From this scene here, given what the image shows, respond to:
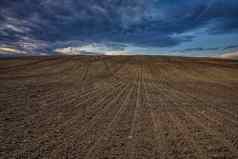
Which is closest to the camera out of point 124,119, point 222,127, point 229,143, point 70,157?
point 70,157

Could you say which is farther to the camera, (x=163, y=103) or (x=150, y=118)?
(x=163, y=103)

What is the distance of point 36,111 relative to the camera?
742 cm

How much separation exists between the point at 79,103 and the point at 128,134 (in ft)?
13.3

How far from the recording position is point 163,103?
9398 millimetres

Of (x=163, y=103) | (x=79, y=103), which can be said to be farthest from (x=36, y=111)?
(x=163, y=103)

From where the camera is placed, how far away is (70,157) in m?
4.07

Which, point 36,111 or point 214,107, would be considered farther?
point 214,107

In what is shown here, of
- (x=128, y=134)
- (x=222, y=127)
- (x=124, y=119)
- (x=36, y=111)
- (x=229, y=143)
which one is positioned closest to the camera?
(x=229, y=143)

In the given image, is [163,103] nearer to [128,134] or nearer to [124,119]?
[124,119]

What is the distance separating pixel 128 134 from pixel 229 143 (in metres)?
2.67

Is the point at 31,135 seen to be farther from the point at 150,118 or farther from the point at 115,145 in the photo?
the point at 150,118

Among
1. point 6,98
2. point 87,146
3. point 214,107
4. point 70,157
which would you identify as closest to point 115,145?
point 87,146

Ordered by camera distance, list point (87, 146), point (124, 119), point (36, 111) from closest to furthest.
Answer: point (87, 146), point (124, 119), point (36, 111)

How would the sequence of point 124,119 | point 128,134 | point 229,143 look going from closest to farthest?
point 229,143, point 128,134, point 124,119
